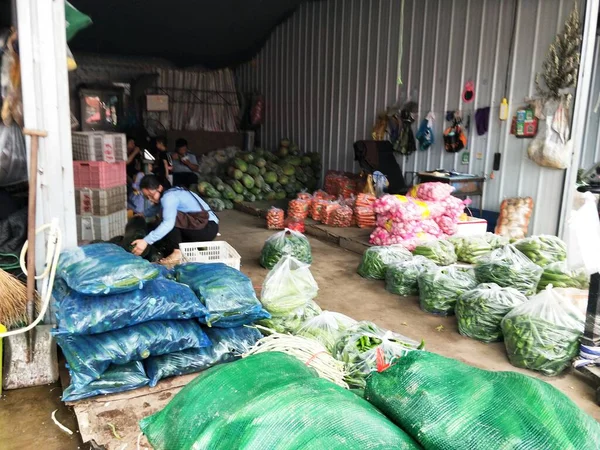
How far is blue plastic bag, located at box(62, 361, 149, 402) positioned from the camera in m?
2.74

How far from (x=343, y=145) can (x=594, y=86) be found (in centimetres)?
468

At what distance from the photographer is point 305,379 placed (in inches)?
65.4

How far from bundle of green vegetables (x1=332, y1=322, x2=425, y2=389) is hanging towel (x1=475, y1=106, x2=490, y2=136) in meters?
4.82

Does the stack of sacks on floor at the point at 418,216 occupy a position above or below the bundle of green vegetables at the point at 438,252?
above

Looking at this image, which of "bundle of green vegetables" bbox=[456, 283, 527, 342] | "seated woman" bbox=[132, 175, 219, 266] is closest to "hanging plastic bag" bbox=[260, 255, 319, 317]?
"seated woman" bbox=[132, 175, 219, 266]

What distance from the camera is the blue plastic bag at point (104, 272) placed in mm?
2742

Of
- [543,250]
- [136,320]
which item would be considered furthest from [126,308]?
[543,250]

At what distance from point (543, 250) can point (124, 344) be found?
159 inches

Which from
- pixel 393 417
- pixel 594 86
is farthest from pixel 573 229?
pixel 594 86

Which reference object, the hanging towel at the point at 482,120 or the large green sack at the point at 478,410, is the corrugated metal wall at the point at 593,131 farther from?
the large green sack at the point at 478,410

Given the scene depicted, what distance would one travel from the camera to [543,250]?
15.9 feet

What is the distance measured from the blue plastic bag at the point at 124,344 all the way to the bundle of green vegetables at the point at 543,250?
3501 mm

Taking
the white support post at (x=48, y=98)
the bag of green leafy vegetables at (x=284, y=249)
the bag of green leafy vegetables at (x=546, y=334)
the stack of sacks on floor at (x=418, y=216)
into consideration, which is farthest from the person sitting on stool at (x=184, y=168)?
the bag of green leafy vegetables at (x=546, y=334)

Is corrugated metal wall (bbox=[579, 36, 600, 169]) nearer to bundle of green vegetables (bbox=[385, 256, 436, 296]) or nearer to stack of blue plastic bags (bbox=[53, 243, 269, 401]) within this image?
bundle of green vegetables (bbox=[385, 256, 436, 296])
